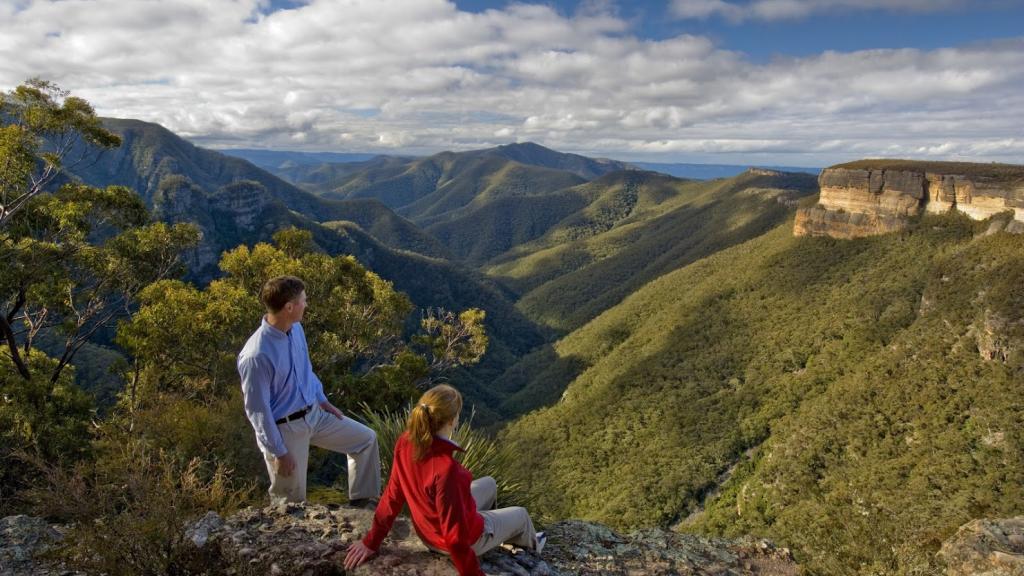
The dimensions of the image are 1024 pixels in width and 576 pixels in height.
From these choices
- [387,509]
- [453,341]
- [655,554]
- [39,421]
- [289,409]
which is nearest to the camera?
[387,509]

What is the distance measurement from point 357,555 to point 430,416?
4.29 feet

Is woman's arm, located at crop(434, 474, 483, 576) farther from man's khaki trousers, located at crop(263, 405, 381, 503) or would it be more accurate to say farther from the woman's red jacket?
man's khaki trousers, located at crop(263, 405, 381, 503)

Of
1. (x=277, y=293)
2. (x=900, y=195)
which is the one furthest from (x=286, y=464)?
(x=900, y=195)

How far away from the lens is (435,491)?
336 cm

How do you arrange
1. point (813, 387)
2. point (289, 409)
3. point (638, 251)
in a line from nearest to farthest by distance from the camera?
point (289, 409) → point (813, 387) → point (638, 251)

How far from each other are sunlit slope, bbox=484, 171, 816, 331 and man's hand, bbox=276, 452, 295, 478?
225ft

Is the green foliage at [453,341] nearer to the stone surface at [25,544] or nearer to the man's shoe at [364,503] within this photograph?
the man's shoe at [364,503]

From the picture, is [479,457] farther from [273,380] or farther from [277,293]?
[277,293]

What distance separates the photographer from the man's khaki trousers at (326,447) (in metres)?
4.32

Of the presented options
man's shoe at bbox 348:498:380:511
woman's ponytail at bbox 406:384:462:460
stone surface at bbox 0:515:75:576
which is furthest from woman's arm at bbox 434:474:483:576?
stone surface at bbox 0:515:75:576

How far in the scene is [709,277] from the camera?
166 ft

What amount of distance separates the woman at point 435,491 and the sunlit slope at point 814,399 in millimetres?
4397

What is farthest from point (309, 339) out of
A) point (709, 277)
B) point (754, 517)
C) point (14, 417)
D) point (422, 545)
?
point (709, 277)

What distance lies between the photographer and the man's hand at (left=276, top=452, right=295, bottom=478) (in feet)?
13.8
